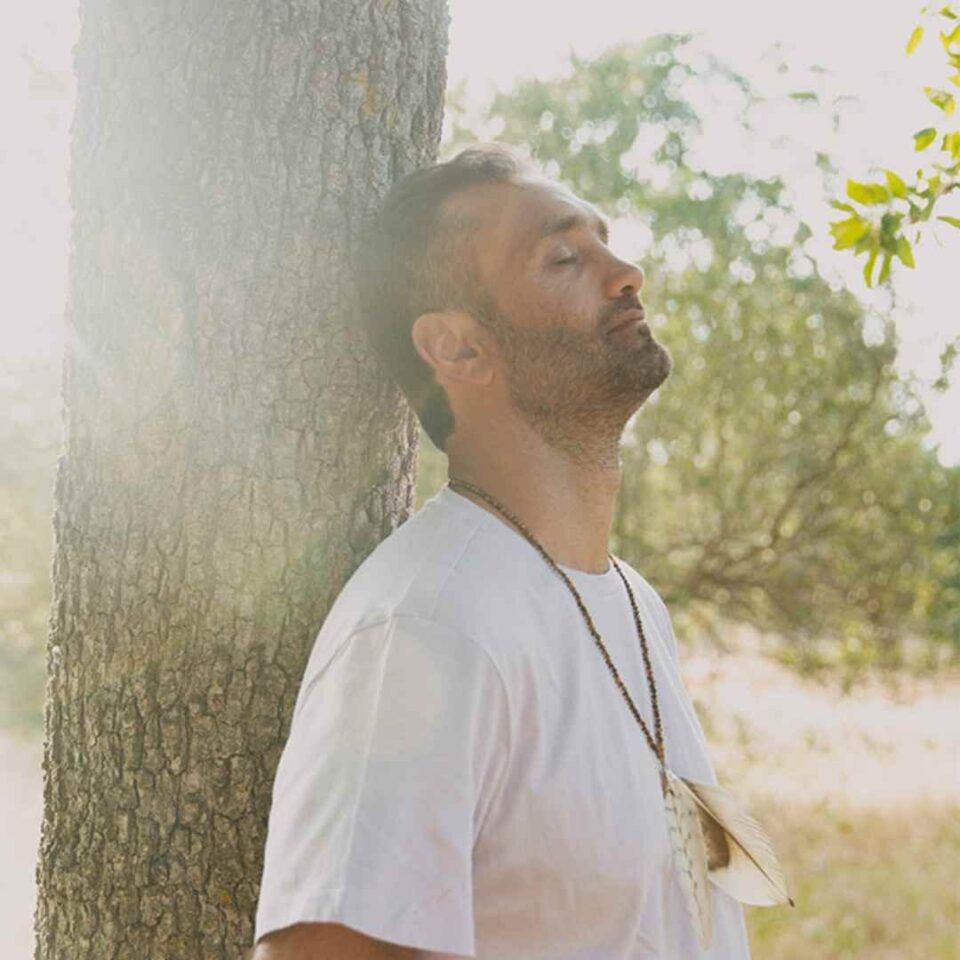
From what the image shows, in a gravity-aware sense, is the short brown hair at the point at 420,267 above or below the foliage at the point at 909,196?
below

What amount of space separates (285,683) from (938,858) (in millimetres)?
6186

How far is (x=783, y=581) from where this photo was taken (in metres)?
6.86

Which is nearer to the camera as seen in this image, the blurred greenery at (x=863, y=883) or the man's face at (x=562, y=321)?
the man's face at (x=562, y=321)

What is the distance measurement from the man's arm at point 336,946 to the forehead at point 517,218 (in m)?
0.83

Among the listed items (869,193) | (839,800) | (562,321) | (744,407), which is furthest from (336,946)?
(839,800)

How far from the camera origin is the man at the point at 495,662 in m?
1.33

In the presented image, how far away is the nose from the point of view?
1.75 meters

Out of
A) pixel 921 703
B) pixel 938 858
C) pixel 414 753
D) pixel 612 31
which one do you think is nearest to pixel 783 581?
pixel 921 703

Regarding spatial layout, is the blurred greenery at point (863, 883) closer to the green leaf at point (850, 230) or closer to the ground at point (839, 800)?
the ground at point (839, 800)

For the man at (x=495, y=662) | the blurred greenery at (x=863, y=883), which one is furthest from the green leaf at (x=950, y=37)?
the blurred greenery at (x=863, y=883)

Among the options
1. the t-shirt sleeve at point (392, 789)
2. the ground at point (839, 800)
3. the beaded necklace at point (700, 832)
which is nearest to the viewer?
the t-shirt sleeve at point (392, 789)

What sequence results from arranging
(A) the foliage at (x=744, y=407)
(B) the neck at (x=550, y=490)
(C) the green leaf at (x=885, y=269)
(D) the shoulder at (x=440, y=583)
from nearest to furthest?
(D) the shoulder at (x=440, y=583) → (B) the neck at (x=550, y=490) → (C) the green leaf at (x=885, y=269) → (A) the foliage at (x=744, y=407)

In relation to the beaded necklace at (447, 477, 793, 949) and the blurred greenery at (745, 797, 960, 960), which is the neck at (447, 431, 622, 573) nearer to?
the beaded necklace at (447, 477, 793, 949)

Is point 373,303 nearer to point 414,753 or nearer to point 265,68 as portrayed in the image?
point 265,68
